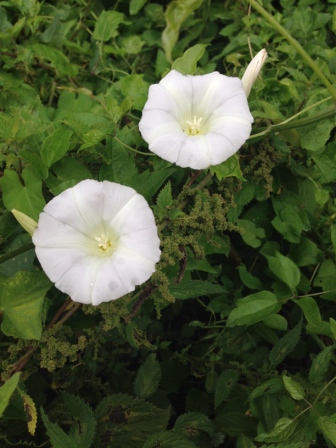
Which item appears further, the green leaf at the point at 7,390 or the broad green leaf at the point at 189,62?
the broad green leaf at the point at 189,62

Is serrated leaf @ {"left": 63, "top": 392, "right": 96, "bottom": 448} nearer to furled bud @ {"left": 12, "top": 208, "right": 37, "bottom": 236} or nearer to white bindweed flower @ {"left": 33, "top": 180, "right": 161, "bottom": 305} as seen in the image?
white bindweed flower @ {"left": 33, "top": 180, "right": 161, "bottom": 305}

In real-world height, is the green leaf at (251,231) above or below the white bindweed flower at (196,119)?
below

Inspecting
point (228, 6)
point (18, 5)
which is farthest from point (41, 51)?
point (228, 6)

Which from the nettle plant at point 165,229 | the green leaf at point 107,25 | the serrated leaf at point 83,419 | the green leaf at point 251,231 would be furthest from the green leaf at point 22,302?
the green leaf at point 107,25

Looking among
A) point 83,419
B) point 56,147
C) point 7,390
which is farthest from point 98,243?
point 83,419

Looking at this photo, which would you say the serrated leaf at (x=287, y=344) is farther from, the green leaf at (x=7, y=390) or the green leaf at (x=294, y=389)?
the green leaf at (x=7, y=390)

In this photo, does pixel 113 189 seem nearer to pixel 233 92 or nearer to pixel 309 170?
pixel 233 92
